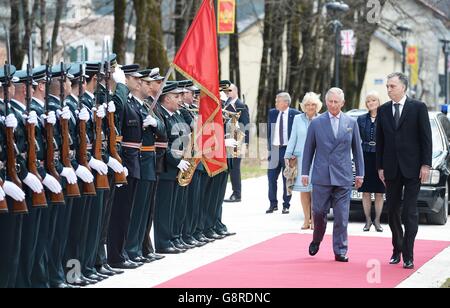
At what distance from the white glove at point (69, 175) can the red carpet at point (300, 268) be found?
1256mm

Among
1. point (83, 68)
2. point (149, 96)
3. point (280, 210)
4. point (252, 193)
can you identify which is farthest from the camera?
point (252, 193)

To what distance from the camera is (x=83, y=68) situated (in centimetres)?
1078

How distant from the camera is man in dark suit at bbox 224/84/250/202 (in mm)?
16686

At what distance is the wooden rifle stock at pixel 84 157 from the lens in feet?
34.4

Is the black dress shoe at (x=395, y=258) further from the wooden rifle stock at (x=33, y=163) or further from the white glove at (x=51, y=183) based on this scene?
the wooden rifle stock at (x=33, y=163)

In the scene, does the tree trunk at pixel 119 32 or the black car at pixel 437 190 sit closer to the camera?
the black car at pixel 437 190

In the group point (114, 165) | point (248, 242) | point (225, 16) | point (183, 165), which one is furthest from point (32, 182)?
point (225, 16)

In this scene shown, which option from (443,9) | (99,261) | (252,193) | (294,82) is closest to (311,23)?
(294,82)

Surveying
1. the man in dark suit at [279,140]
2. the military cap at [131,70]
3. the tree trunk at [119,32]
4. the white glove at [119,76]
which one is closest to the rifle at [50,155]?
the white glove at [119,76]

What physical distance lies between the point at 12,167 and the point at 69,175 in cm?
88

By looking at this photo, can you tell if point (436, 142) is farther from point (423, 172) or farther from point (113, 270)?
point (113, 270)

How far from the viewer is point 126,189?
39.1ft
